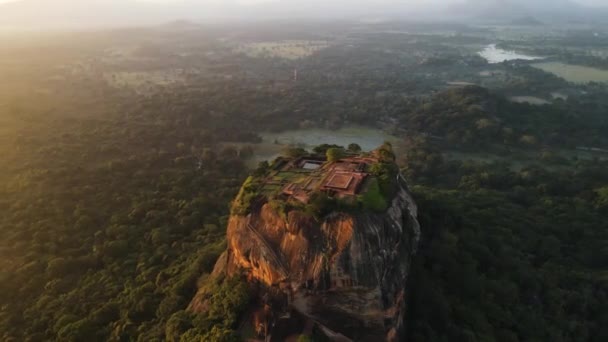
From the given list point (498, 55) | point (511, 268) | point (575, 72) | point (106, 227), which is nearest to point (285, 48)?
point (498, 55)

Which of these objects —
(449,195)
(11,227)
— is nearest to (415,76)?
(449,195)

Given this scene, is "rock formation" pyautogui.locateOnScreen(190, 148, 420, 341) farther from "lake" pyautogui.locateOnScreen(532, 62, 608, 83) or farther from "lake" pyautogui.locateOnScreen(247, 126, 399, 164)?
"lake" pyautogui.locateOnScreen(532, 62, 608, 83)

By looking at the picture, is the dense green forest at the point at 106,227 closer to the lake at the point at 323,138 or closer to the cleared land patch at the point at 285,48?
the lake at the point at 323,138

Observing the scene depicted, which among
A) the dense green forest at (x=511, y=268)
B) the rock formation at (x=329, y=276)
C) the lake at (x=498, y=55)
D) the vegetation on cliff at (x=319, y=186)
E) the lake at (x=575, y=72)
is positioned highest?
the vegetation on cliff at (x=319, y=186)

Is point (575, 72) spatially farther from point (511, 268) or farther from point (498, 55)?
point (511, 268)

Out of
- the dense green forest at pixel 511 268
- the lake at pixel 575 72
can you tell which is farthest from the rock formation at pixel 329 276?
the lake at pixel 575 72

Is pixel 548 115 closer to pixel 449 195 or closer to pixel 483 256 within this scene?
pixel 449 195

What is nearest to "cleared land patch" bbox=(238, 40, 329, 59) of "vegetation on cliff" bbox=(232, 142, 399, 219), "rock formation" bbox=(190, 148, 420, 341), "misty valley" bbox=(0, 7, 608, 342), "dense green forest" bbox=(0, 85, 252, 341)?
"misty valley" bbox=(0, 7, 608, 342)
